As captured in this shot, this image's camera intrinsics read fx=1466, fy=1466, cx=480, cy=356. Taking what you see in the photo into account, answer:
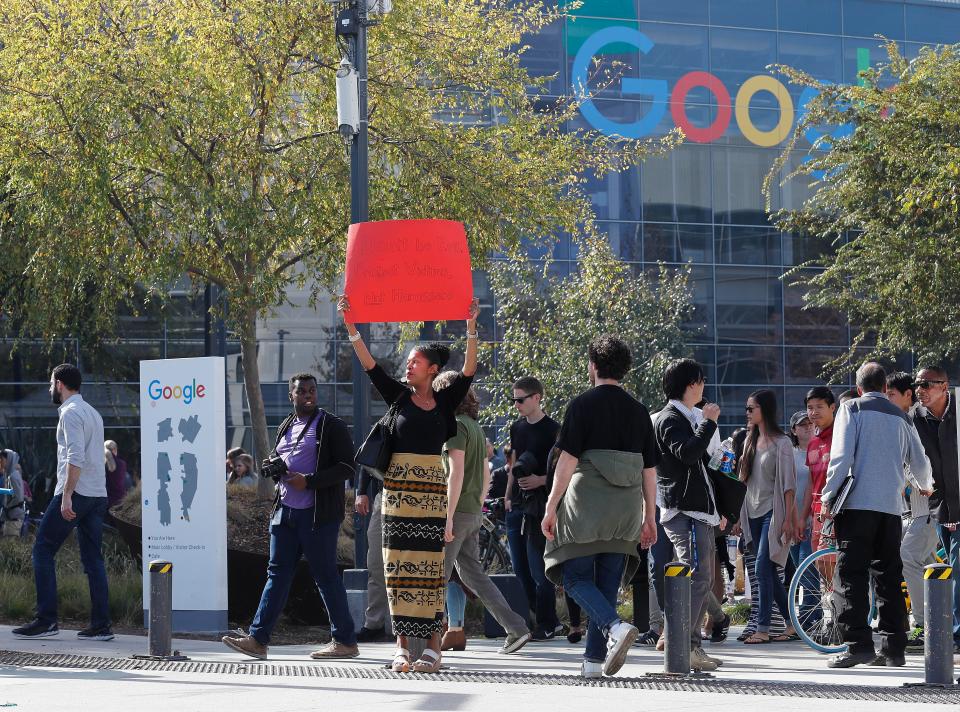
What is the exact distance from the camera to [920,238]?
73.7 feet

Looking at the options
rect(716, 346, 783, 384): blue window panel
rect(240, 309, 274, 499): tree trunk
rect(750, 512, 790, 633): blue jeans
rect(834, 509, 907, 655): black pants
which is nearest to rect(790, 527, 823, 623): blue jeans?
rect(750, 512, 790, 633): blue jeans

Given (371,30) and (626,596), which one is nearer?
(626,596)

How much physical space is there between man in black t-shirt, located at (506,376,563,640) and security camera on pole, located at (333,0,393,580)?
116 cm

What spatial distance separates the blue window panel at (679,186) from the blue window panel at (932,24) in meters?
7.56

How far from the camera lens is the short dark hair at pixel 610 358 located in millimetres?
7891

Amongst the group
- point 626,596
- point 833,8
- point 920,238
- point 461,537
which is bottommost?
point 626,596

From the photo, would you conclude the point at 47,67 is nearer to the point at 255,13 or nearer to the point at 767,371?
the point at 255,13

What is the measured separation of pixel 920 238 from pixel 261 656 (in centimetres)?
1613

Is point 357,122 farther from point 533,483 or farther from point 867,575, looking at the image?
point 867,575

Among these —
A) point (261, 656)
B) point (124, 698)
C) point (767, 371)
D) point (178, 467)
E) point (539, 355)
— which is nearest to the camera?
point (124, 698)

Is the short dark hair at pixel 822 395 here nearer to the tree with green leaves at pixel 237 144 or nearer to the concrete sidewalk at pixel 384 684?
the concrete sidewalk at pixel 384 684

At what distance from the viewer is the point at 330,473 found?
893 centimetres

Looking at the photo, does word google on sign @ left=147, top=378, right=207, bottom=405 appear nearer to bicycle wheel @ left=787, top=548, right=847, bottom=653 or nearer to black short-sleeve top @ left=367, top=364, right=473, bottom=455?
black short-sleeve top @ left=367, top=364, right=473, bottom=455

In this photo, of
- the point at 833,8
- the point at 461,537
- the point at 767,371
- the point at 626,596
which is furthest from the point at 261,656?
the point at 833,8
